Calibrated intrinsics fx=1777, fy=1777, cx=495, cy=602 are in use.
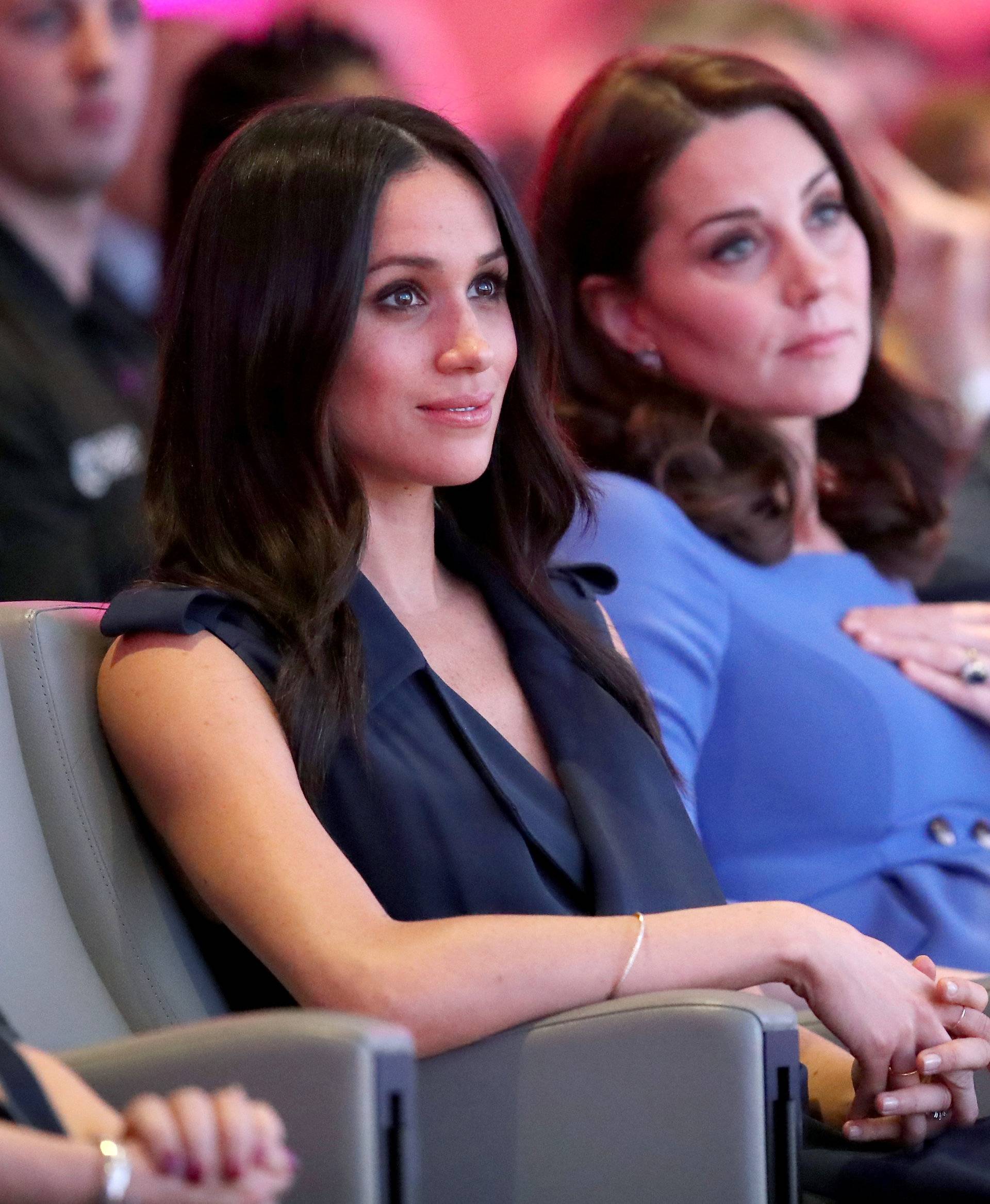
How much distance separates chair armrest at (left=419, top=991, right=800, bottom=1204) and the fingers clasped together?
0.66ft

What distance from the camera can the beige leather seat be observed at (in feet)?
4.56

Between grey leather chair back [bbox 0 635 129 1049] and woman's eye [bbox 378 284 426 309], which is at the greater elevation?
woman's eye [bbox 378 284 426 309]

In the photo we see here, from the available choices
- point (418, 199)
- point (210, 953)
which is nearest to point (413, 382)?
point (418, 199)

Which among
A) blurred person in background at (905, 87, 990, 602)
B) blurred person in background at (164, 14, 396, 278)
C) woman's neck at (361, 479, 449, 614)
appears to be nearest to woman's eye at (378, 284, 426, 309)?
woman's neck at (361, 479, 449, 614)

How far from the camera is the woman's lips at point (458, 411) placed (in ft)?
5.76

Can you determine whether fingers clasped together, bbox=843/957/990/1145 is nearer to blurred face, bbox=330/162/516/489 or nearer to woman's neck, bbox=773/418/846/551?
blurred face, bbox=330/162/516/489

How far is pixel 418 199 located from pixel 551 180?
826mm

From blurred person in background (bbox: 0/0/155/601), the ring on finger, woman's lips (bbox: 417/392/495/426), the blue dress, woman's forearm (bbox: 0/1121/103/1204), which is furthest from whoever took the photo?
blurred person in background (bbox: 0/0/155/601)

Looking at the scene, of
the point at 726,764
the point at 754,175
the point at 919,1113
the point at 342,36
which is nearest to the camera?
the point at 919,1113

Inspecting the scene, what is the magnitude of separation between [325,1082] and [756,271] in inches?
59.6

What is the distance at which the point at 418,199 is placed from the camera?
1.75 meters

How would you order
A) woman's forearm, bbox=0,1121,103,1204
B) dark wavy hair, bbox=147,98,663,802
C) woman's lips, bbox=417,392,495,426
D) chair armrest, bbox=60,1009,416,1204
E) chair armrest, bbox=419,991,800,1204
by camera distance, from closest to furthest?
woman's forearm, bbox=0,1121,103,1204, chair armrest, bbox=60,1009,416,1204, chair armrest, bbox=419,991,800,1204, dark wavy hair, bbox=147,98,663,802, woman's lips, bbox=417,392,495,426

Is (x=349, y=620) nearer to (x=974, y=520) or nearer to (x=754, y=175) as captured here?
(x=754, y=175)

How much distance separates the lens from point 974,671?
2.38 m
